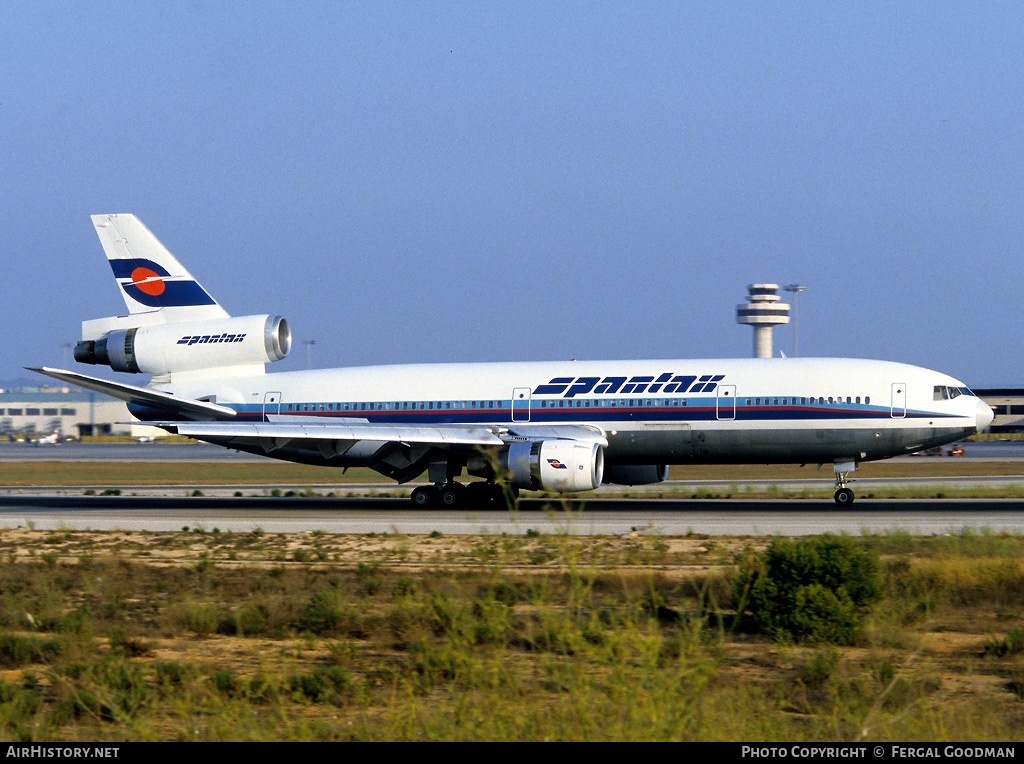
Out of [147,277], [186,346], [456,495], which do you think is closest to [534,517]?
[456,495]

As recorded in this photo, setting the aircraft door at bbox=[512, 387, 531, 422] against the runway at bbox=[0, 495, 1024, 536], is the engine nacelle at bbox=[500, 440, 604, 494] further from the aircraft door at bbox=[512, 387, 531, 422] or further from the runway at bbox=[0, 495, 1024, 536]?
the aircraft door at bbox=[512, 387, 531, 422]

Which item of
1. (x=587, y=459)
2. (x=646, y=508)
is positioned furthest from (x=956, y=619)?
(x=646, y=508)

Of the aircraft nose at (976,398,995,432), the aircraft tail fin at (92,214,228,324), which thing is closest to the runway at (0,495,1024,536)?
the aircraft nose at (976,398,995,432)

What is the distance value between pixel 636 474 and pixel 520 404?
434 centimetres

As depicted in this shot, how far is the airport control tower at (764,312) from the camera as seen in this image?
459ft

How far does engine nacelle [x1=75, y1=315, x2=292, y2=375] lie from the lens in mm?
34969

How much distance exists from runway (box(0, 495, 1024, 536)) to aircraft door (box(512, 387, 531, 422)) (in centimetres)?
263

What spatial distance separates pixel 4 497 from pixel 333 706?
32.4 metres

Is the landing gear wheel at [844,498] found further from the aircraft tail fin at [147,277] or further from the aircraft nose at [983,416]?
the aircraft tail fin at [147,277]

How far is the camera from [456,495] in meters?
32.2

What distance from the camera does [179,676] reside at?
1114 cm

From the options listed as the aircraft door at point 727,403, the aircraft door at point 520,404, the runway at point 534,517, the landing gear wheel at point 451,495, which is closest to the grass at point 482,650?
the runway at point 534,517

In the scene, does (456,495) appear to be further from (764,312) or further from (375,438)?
(764,312)

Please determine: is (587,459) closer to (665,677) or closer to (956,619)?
(956,619)
